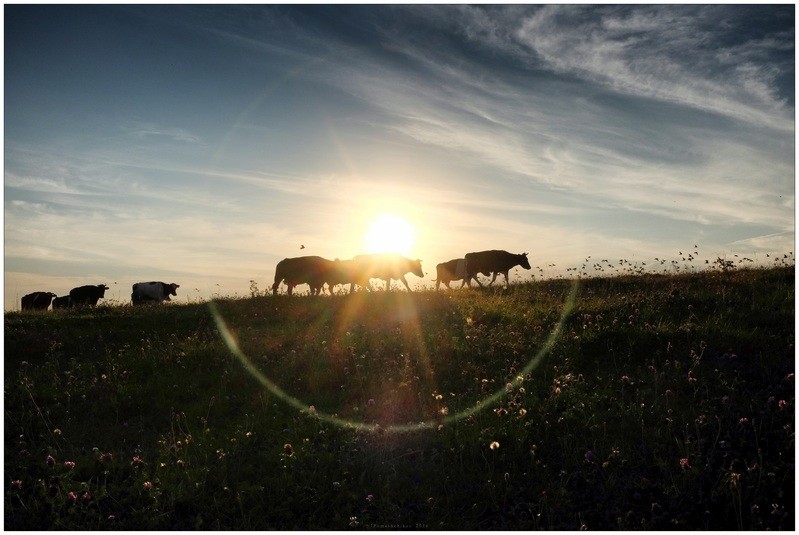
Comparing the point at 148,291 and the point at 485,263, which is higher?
the point at 485,263

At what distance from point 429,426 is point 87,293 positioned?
106ft

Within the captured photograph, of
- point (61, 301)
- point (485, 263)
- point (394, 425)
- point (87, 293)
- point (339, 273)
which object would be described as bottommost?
point (394, 425)

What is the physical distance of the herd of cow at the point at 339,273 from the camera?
103 ft

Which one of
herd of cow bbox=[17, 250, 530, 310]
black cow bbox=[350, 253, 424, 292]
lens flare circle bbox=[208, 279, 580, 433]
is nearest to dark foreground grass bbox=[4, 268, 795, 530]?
lens flare circle bbox=[208, 279, 580, 433]

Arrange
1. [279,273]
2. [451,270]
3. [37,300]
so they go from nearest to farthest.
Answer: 1. [279,273]
2. [37,300]
3. [451,270]

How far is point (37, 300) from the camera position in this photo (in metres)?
35.4

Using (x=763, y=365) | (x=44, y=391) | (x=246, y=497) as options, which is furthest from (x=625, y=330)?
(x=44, y=391)

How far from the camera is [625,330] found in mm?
12750

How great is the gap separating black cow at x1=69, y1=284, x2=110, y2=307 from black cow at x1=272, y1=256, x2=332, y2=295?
11860 millimetres

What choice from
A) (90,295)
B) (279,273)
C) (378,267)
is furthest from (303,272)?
(90,295)

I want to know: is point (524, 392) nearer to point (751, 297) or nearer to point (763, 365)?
point (763, 365)

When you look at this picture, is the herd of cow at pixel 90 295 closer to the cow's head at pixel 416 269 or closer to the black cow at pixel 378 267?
the black cow at pixel 378 267

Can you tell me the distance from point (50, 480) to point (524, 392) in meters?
6.96

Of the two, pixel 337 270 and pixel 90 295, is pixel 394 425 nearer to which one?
pixel 337 270
